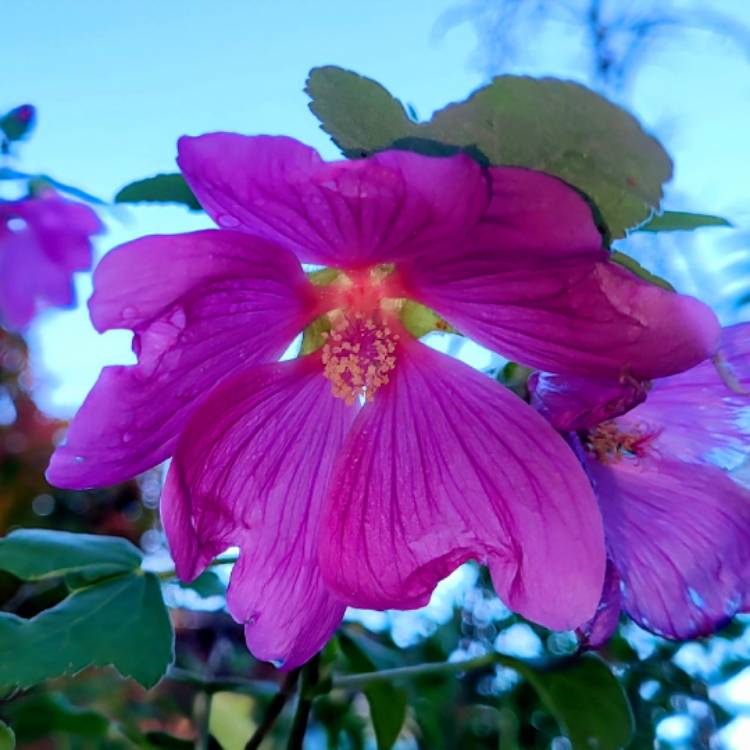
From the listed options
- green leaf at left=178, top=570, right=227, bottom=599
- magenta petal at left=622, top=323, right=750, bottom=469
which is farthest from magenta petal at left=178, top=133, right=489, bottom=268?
green leaf at left=178, top=570, right=227, bottom=599

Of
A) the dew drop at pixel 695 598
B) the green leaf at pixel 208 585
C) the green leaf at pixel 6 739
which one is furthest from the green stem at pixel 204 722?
the dew drop at pixel 695 598

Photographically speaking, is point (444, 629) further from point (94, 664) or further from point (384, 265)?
point (384, 265)

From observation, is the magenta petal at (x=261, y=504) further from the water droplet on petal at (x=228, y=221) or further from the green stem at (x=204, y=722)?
the green stem at (x=204, y=722)

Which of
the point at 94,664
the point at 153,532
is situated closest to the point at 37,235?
the point at 94,664

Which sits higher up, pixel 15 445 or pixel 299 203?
pixel 299 203

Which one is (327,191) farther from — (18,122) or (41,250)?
(41,250)

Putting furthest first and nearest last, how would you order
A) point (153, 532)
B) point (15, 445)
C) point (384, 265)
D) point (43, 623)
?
point (15, 445)
point (153, 532)
point (43, 623)
point (384, 265)
